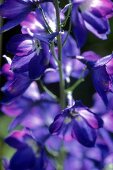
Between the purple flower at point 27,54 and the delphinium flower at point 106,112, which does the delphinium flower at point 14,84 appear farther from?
the delphinium flower at point 106,112

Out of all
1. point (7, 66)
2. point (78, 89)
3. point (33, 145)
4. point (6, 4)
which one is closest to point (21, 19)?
point (6, 4)

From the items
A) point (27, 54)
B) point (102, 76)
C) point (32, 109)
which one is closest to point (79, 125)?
point (102, 76)

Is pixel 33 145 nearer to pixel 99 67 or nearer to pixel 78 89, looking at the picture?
pixel 99 67

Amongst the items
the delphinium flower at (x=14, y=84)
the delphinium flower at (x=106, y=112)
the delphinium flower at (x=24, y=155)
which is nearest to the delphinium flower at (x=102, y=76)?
the delphinium flower at (x=106, y=112)

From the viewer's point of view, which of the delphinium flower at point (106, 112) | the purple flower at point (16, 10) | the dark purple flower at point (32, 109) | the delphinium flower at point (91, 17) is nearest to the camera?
the purple flower at point (16, 10)

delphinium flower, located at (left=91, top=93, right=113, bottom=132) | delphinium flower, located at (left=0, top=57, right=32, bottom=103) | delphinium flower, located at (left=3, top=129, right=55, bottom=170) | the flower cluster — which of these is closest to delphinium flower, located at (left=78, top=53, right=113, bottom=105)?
the flower cluster

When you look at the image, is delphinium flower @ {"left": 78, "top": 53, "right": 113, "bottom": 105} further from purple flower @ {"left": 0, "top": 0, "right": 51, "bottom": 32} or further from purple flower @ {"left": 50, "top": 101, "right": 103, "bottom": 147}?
purple flower @ {"left": 0, "top": 0, "right": 51, "bottom": 32}

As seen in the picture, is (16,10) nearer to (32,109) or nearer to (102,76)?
(102,76)
